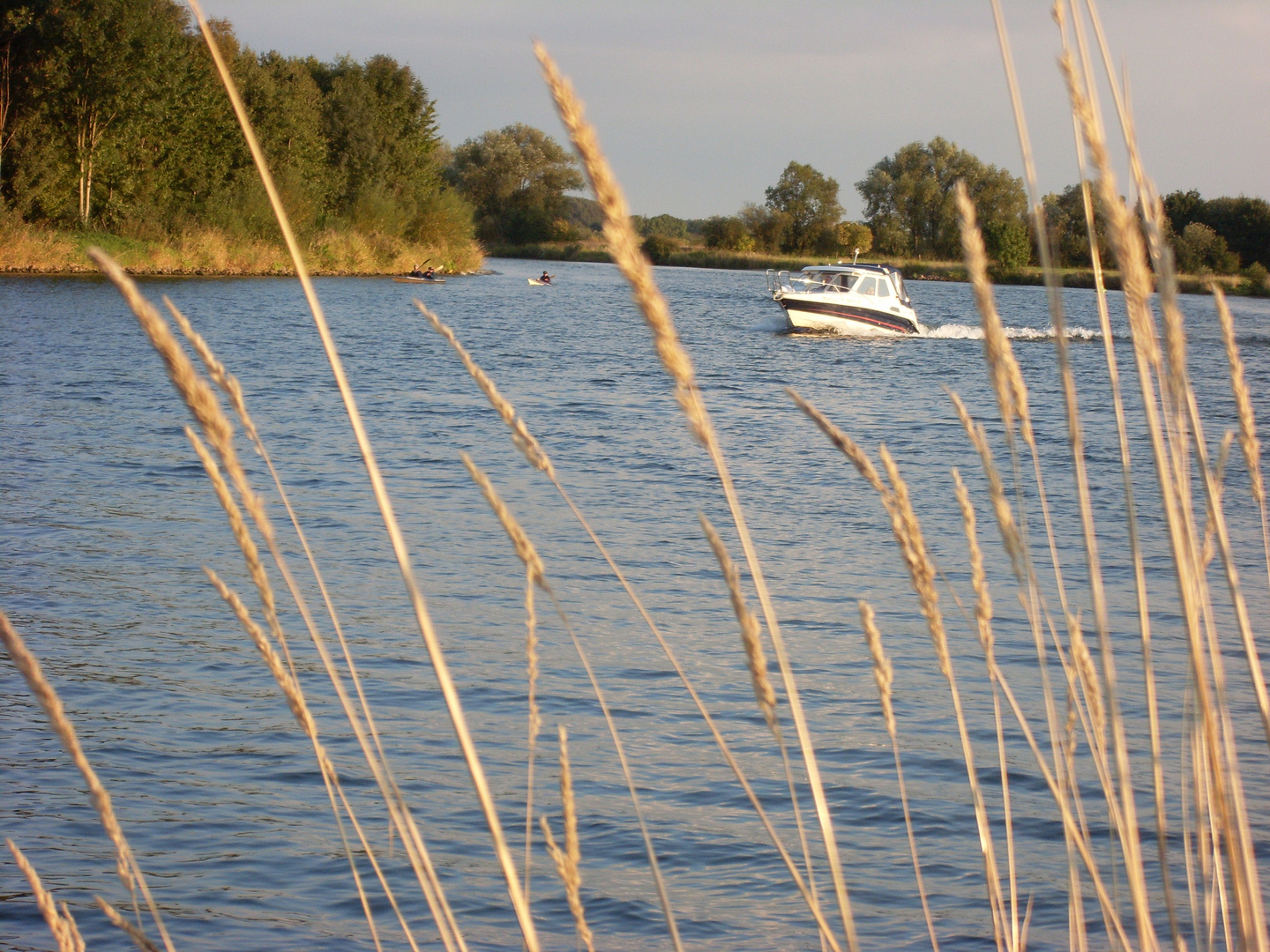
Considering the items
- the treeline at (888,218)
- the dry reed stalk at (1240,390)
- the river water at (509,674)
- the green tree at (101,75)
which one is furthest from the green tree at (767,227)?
the dry reed stalk at (1240,390)

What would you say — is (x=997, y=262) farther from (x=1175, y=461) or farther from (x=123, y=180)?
(x=1175, y=461)

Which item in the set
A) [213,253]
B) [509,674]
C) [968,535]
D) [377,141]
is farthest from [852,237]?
[968,535]

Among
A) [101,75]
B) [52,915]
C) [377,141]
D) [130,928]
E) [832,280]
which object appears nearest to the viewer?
[52,915]

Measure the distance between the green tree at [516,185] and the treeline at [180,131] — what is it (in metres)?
37.7

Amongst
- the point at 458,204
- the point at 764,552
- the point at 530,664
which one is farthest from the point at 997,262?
the point at 530,664

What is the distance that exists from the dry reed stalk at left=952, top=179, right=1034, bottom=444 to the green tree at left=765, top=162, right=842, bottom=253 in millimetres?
97111

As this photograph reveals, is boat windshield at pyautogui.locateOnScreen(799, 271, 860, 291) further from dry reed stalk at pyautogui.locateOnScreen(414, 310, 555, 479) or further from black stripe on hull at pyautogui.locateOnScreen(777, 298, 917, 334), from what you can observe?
dry reed stalk at pyautogui.locateOnScreen(414, 310, 555, 479)

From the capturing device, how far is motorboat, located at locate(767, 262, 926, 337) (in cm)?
3014

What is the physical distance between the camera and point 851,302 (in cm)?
3014

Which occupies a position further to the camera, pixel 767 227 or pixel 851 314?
pixel 767 227

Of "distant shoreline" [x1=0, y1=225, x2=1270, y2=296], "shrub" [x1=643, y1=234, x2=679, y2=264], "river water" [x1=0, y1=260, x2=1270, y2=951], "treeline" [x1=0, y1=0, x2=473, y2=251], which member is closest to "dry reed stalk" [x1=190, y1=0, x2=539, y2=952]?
"river water" [x1=0, y1=260, x2=1270, y2=951]

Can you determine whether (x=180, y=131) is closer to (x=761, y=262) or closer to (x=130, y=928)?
(x=130, y=928)

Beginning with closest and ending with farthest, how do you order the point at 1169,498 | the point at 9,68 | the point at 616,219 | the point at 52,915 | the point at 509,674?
the point at 616,219 < the point at 1169,498 < the point at 52,915 < the point at 509,674 < the point at 9,68

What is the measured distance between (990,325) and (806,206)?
99081 mm
